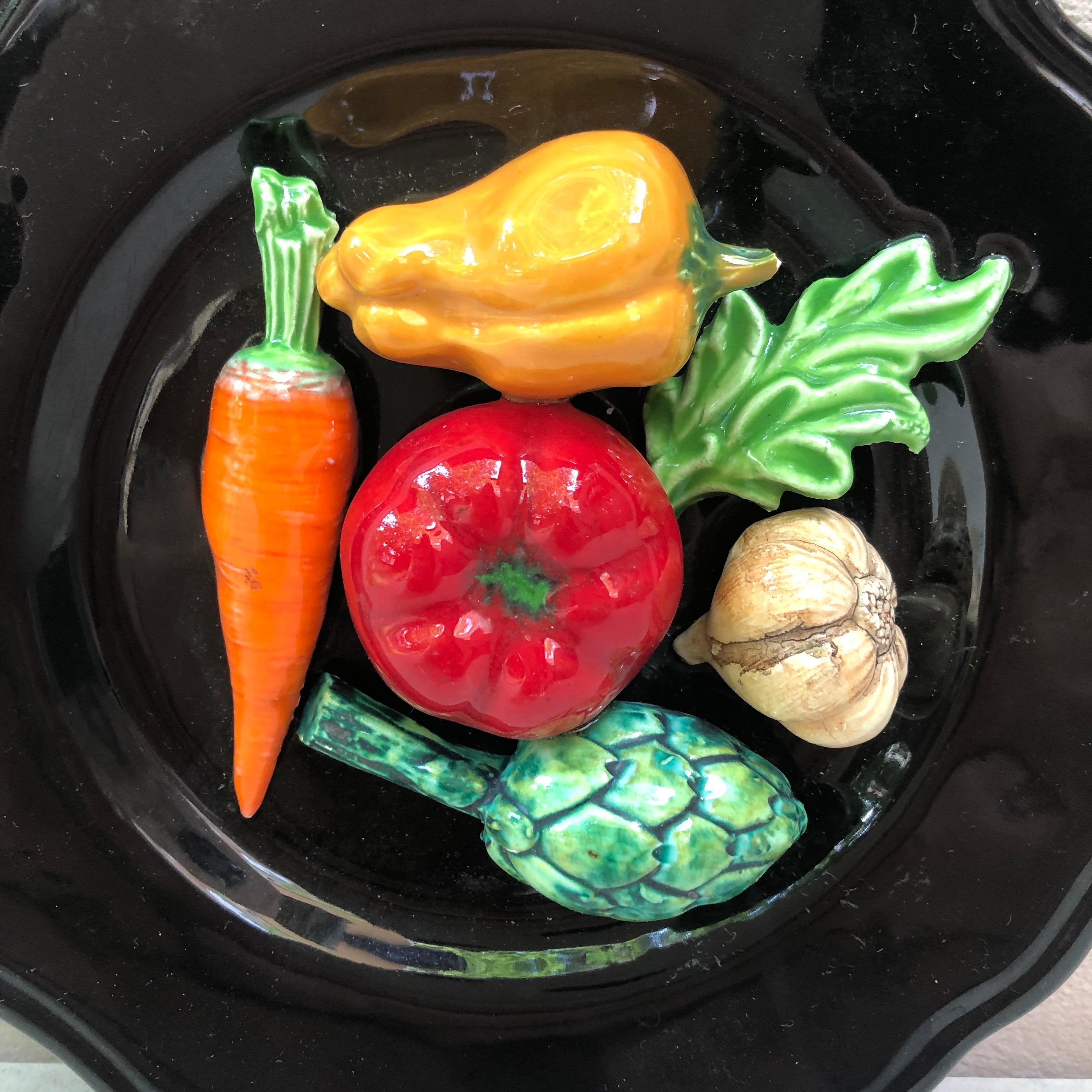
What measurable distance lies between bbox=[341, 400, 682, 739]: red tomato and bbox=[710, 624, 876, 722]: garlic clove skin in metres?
0.10

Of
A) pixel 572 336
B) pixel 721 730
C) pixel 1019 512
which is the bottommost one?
pixel 721 730

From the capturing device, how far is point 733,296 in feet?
2.26

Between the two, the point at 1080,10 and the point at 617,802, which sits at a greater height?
the point at 1080,10

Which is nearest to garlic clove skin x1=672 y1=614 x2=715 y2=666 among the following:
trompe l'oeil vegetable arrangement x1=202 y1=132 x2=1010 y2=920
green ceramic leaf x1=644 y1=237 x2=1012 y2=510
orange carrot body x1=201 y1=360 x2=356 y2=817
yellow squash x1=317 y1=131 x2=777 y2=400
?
trompe l'oeil vegetable arrangement x1=202 y1=132 x2=1010 y2=920

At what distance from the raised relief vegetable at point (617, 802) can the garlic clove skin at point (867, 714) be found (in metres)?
0.06

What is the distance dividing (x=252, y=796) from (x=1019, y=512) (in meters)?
0.88

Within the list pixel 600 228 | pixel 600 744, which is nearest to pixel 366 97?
pixel 600 228

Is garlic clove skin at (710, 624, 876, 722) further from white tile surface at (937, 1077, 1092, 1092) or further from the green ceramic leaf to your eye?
white tile surface at (937, 1077, 1092, 1092)

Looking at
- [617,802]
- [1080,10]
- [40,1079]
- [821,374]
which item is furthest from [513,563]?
[40,1079]

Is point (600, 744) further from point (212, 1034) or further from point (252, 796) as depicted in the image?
point (212, 1034)

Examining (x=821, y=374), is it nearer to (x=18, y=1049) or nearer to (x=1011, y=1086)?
(x=1011, y=1086)

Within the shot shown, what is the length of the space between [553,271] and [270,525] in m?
0.36

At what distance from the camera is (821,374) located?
680 millimetres

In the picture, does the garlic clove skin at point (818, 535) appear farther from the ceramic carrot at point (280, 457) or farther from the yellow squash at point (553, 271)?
the ceramic carrot at point (280, 457)
